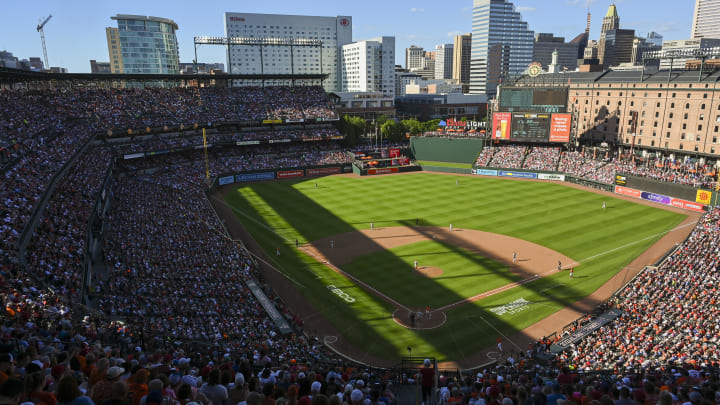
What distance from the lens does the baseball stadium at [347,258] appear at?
1345 cm

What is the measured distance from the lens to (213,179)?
63562mm

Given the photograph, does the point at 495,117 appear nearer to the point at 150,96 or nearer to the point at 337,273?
the point at 337,273

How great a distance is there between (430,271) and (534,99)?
45495 millimetres

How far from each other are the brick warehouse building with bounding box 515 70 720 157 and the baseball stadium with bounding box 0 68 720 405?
0.95m

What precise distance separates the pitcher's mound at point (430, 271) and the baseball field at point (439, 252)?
6.0 inches

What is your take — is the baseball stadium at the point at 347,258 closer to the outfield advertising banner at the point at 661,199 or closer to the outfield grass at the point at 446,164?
the outfield advertising banner at the point at 661,199

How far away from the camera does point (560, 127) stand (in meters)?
67.0

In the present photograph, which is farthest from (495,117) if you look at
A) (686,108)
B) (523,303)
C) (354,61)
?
(354,61)

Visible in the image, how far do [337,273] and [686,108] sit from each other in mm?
A: 57111

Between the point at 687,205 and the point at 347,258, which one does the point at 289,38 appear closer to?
the point at 687,205

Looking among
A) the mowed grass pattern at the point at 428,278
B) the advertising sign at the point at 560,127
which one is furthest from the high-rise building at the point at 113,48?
the mowed grass pattern at the point at 428,278

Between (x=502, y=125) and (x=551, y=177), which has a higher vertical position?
(x=502, y=125)

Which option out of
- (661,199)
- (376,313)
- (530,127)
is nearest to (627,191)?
(661,199)

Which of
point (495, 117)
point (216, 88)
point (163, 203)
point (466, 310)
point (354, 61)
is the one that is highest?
point (354, 61)
